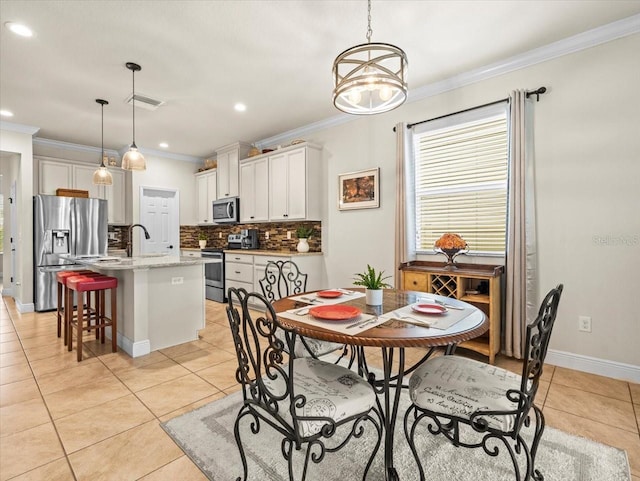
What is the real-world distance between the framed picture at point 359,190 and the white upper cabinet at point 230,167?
2.08m

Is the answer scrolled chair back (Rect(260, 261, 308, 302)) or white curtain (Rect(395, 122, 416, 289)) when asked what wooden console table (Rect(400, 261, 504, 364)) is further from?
scrolled chair back (Rect(260, 261, 308, 302))

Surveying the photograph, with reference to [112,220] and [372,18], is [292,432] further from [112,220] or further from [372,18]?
[112,220]

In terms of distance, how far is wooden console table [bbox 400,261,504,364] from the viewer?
2820mm

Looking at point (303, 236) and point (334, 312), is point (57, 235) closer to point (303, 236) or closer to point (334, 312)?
point (303, 236)

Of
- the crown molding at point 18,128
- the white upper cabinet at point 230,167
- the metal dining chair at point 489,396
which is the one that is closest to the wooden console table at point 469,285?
the metal dining chair at point 489,396

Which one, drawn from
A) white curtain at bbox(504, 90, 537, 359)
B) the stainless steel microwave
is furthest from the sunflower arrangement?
the stainless steel microwave

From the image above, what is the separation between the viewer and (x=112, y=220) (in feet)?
19.1

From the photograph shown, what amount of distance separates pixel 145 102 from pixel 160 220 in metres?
2.92

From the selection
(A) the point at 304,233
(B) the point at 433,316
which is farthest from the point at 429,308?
(A) the point at 304,233

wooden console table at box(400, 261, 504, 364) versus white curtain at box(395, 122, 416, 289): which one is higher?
white curtain at box(395, 122, 416, 289)

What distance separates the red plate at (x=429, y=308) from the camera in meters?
→ 1.63

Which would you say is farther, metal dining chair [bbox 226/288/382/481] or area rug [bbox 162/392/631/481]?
area rug [bbox 162/392/631/481]

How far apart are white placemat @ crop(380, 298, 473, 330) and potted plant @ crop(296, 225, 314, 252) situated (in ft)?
9.86

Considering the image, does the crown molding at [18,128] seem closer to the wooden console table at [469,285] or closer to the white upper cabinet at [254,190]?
the white upper cabinet at [254,190]
